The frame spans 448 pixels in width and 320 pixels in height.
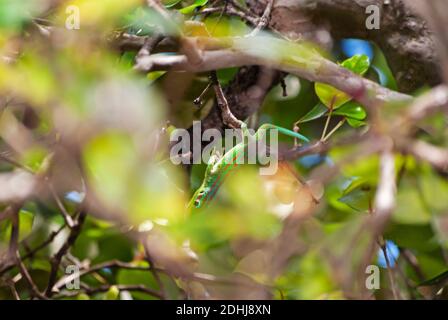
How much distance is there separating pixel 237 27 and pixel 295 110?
0.39 metres

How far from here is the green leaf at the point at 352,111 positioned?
1.15m

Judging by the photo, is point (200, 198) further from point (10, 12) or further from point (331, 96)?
point (10, 12)

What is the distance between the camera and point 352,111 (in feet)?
3.82

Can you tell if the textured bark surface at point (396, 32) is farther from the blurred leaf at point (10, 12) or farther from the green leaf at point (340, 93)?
the blurred leaf at point (10, 12)

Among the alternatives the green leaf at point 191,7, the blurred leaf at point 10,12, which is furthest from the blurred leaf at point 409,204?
the blurred leaf at point 10,12

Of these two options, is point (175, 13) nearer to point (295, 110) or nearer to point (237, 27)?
point (237, 27)

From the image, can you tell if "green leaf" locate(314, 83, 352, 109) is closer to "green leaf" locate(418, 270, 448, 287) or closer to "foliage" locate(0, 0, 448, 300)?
"foliage" locate(0, 0, 448, 300)

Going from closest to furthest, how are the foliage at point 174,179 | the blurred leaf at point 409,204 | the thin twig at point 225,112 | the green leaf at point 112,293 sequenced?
the foliage at point 174,179 < the blurred leaf at point 409,204 < the thin twig at point 225,112 < the green leaf at point 112,293

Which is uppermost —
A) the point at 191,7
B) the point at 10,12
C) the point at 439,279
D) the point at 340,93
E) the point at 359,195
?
the point at 10,12

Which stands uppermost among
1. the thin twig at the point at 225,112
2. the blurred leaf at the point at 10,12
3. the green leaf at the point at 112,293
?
the blurred leaf at the point at 10,12

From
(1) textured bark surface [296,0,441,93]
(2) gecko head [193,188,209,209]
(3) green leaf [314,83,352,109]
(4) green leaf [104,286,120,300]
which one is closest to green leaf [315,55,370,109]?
(3) green leaf [314,83,352,109]

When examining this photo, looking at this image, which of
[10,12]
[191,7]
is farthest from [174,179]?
[10,12]

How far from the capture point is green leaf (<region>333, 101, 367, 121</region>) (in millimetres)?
1152
